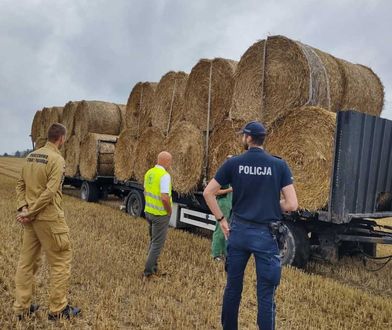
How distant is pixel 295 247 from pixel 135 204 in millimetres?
5903

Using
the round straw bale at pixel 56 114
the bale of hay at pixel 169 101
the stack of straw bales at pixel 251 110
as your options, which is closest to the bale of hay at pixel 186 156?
the stack of straw bales at pixel 251 110

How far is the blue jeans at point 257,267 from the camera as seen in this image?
3.47 meters

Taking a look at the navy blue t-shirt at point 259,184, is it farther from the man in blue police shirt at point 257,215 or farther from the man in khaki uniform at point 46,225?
the man in khaki uniform at point 46,225

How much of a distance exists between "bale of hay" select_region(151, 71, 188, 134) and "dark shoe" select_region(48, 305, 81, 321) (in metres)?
5.85

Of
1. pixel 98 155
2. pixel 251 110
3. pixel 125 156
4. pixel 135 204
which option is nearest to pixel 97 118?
pixel 98 155

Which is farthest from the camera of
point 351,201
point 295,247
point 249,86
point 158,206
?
point 249,86

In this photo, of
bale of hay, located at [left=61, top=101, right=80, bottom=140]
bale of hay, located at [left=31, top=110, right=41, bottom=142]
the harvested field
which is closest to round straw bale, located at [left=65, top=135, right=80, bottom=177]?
bale of hay, located at [left=61, top=101, right=80, bottom=140]

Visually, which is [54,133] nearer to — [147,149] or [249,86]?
[249,86]

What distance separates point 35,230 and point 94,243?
3.35 m

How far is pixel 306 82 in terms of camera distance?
6.43 meters

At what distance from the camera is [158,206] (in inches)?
230

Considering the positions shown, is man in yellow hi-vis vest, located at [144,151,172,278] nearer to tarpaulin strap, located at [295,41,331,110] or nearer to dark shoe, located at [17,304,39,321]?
dark shoe, located at [17,304,39,321]

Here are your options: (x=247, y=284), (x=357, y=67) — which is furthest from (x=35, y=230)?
(x=357, y=67)

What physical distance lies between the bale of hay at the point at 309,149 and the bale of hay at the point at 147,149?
4071 millimetres
